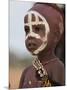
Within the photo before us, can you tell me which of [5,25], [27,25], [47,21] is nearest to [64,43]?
[47,21]

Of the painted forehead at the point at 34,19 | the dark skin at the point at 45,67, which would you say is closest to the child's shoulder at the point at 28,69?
the dark skin at the point at 45,67

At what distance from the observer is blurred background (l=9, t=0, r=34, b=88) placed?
4.45 feet

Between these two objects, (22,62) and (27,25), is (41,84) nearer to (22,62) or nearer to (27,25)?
(22,62)

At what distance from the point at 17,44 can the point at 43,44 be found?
7.5 inches

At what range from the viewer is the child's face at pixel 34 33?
4.57ft

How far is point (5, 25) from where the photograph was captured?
135 centimetres

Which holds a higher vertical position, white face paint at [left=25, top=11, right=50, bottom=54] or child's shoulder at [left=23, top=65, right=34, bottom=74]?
white face paint at [left=25, top=11, right=50, bottom=54]

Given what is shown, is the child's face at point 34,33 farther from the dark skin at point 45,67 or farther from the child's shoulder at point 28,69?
the child's shoulder at point 28,69

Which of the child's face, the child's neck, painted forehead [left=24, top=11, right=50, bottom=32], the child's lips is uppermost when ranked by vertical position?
painted forehead [left=24, top=11, right=50, bottom=32]

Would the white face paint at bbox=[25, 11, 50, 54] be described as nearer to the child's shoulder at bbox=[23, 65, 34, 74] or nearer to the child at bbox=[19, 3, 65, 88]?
the child at bbox=[19, 3, 65, 88]

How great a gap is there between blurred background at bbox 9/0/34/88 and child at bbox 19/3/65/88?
0.10 feet

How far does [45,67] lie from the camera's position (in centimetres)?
141

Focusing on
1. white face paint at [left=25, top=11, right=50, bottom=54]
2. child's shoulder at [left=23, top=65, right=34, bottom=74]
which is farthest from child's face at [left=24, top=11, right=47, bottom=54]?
child's shoulder at [left=23, top=65, right=34, bottom=74]

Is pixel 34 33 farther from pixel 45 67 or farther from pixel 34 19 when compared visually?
pixel 45 67
